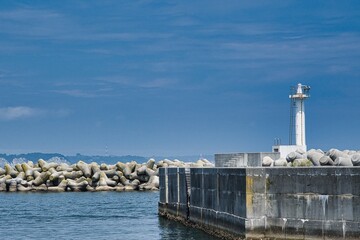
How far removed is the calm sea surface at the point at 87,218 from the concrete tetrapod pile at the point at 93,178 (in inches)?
71.8

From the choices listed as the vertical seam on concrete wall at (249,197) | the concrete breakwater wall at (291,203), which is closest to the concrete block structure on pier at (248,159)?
the concrete breakwater wall at (291,203)

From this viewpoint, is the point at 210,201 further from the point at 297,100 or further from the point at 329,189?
the point at 297,100

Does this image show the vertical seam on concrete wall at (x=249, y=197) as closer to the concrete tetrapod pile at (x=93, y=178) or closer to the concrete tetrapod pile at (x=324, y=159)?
the concrete tetrapod pile at (x=324, y=159)

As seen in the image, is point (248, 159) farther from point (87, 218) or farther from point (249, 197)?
point (249, 197)

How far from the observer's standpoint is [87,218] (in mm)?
27781

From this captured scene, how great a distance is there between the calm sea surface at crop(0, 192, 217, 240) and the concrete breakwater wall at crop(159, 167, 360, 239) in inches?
89.1

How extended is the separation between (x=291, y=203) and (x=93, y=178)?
95.5 ft

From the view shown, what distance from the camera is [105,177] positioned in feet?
143

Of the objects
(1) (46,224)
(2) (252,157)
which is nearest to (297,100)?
(2) (252,157)

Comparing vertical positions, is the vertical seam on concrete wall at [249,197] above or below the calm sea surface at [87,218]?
above

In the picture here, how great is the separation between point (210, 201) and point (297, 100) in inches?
552

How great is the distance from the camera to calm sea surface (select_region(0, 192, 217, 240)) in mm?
22250

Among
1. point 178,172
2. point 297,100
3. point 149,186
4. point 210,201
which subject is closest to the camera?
point 210,201

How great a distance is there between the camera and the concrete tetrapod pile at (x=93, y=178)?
43156mm
